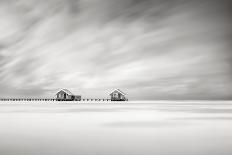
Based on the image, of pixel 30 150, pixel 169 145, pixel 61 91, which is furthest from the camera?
pixel 61 91

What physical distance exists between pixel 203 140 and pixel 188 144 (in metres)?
1.22

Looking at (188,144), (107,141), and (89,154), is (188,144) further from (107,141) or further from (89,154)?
(89,154)

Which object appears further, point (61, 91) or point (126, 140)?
point (61, 91)

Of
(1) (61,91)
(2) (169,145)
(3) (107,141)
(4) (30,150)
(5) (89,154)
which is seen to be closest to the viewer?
(5) (89,154)

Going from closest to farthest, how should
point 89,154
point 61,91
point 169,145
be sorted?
1. point 89,154
2. point 169,145
3. point 61,91

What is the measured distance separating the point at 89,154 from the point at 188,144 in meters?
3.79

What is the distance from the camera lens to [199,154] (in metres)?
8.41

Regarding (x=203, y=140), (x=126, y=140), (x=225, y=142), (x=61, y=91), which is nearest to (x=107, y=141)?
(x=126, y=140)

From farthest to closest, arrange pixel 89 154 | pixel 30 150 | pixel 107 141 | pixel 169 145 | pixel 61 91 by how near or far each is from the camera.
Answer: pixel 61 91 < pixel 107 141 < pixel 169 145 < pixel 30 150 < pixel 89 154

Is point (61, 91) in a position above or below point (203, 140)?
above

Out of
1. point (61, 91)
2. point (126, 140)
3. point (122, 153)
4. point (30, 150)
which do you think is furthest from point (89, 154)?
point (61, 91)

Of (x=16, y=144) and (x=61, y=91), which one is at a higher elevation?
(x=61, y=91)

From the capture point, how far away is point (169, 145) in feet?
32.9

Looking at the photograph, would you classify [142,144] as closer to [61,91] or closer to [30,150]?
[30,150]
